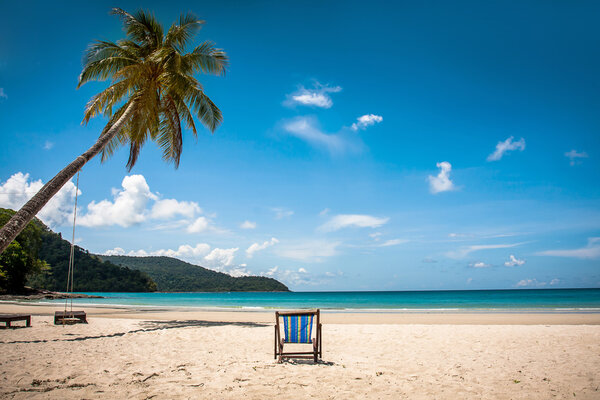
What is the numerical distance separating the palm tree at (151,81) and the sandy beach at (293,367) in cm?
519

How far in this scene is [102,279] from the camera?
6619 cm

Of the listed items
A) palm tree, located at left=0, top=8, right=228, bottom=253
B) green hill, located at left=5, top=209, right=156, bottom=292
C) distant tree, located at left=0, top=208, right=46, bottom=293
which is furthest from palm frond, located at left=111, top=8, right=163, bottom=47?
green hill, located at left=5, top=209, right=156, bottom=292

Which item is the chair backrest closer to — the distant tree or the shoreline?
the shoreline

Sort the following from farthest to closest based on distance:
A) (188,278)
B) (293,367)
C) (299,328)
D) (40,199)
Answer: (188,278)
(299,328)
(293,367)
(40,199)

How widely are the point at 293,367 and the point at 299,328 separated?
0.58 m

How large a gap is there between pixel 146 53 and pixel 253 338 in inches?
335

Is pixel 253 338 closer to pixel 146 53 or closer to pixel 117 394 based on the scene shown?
pixel 117 394

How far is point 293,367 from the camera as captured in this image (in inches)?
199

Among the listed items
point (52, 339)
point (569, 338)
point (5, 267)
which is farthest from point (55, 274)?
point (569, 338)

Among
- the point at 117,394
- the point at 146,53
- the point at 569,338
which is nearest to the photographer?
the point at 117,394

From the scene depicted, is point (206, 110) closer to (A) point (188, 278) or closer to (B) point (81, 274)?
(B) point (81, 274)

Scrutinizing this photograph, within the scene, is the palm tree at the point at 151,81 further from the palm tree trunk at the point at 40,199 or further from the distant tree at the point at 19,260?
the distant tree at the point at 19,260

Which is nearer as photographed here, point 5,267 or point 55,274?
point 5,267

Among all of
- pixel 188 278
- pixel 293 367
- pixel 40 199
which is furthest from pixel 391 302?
pixel 188 278
